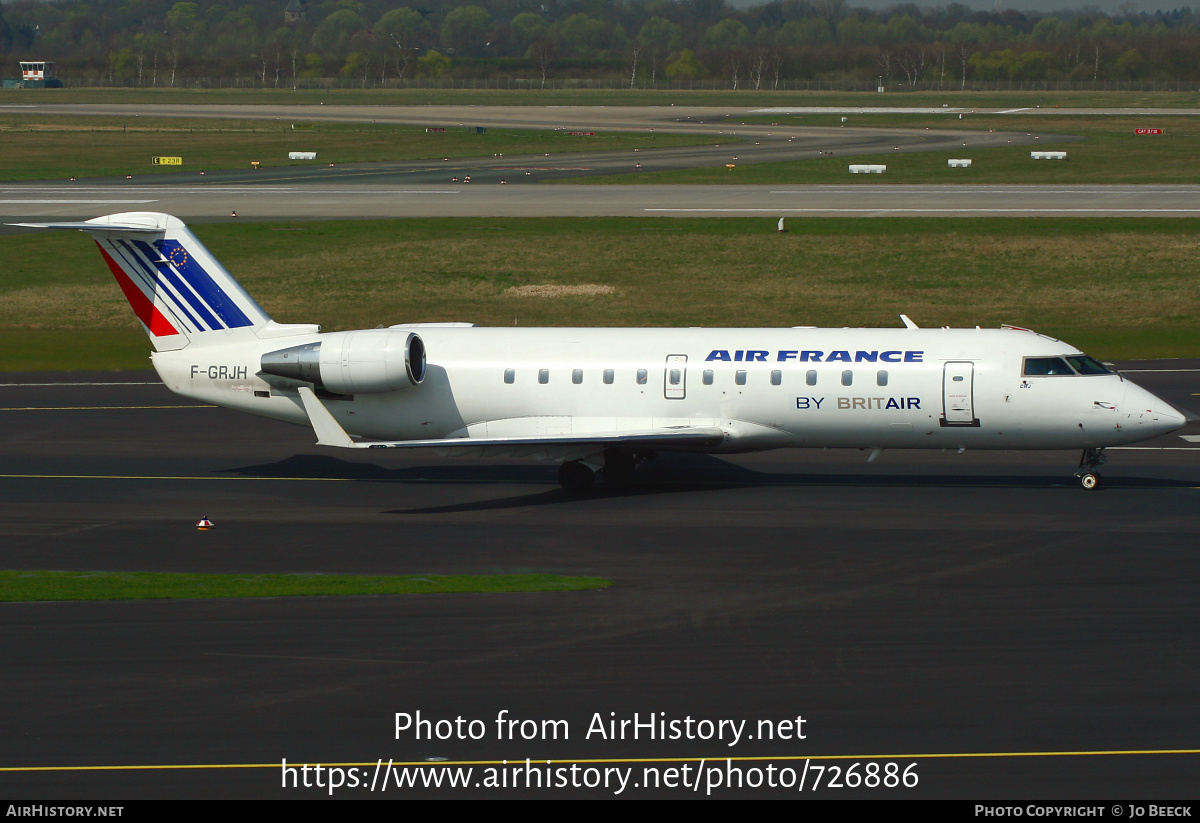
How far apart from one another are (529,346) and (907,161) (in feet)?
271

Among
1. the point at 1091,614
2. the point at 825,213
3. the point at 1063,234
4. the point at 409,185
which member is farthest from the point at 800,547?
the point at 409,185

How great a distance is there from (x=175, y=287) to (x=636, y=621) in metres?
16.8

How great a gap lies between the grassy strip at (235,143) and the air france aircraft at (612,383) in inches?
2986

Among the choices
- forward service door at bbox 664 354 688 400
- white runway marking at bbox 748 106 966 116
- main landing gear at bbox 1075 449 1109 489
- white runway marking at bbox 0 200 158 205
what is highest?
white runway marking at bbox 748 106 966 116

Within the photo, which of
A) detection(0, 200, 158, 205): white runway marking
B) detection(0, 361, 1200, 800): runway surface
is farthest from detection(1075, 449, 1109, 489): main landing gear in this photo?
detection(0, 200, 158, 205): white runway marking

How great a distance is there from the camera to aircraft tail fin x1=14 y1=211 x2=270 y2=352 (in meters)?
33.4

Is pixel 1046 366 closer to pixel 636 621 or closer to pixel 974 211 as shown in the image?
pixel 636 621

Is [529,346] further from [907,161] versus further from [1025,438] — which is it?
[907,161]

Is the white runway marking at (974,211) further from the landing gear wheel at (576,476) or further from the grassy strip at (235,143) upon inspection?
the landing gear wheel at (576,476)

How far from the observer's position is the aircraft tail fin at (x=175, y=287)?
33375 mm

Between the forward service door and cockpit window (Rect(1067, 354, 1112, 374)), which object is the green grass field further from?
the forward service door

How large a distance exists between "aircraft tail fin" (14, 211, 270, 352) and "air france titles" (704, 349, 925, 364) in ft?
37.5

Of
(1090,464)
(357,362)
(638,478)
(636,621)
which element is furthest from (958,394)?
(357,362)

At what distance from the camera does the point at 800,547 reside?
89.0ft
